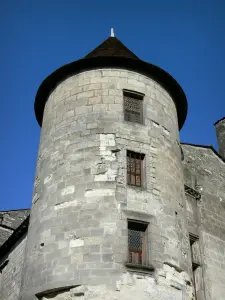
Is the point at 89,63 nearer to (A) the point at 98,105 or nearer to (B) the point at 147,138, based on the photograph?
(A) the point at 98,105

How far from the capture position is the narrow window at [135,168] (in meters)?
11.4

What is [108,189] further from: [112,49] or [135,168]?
[112,49]

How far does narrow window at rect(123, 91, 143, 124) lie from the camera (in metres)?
12.5

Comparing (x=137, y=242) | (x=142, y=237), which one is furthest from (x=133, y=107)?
(x=137, y=242)

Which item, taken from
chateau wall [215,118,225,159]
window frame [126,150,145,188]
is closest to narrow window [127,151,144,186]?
window frame [126,150,145,188]

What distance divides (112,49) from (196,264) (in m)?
7.46

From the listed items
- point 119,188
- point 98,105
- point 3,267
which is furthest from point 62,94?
point 3,267

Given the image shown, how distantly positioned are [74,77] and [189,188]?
5.51m

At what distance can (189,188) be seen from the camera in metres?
15.0

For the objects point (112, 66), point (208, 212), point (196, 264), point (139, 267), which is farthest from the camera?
point (208, 212)

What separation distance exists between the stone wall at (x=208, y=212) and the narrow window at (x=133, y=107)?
3.94m

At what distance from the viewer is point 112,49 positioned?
14164 mm

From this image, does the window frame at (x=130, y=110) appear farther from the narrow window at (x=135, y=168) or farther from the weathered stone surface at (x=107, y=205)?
the narrow window at (x=135, y=168)

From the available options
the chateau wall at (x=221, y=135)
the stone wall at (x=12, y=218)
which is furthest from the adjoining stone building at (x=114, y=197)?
the stone wall at (x=12, y=218)
